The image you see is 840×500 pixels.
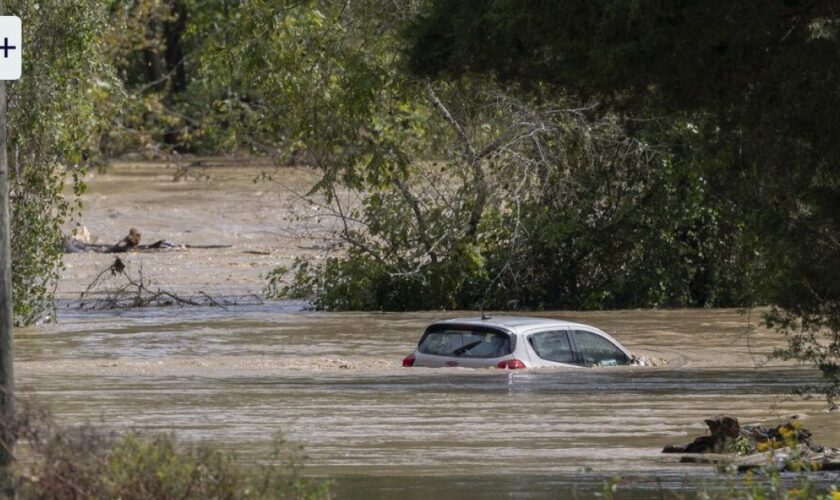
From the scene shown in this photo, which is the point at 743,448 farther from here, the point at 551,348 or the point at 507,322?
the point at 551,348

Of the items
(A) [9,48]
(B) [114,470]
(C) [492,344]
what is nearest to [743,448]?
(B) [114,470]

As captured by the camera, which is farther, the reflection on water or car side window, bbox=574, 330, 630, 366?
car side window, bbox=574, 330, 630, 366

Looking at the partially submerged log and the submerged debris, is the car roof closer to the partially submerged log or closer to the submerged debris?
the submerged debris

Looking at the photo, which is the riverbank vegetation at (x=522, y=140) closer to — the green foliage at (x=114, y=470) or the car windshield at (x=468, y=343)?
the car windshield at (x=468, y=343)

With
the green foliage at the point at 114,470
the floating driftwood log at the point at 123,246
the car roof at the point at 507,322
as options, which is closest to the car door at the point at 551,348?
the car roof at the point at 507,322

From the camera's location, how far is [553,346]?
2309 cm

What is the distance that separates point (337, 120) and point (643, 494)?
18.8 metres

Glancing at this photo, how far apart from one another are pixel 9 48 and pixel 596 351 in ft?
47.8

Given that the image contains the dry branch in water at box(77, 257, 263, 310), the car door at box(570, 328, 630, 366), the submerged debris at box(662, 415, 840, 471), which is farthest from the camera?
the dry branch in water at box(77, 257, 263, 310)

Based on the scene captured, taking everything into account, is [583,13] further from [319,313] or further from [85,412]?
[319,313]

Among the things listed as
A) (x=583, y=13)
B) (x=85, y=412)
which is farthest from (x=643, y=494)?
(x=85, y=412)

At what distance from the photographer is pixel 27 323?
98.9 ft

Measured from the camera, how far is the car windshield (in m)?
22.4

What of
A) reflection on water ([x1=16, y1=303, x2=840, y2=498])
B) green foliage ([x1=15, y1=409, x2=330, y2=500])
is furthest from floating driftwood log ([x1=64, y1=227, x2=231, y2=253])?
green foliage ([x1=15, y1=409, x2=330, y2=500])
